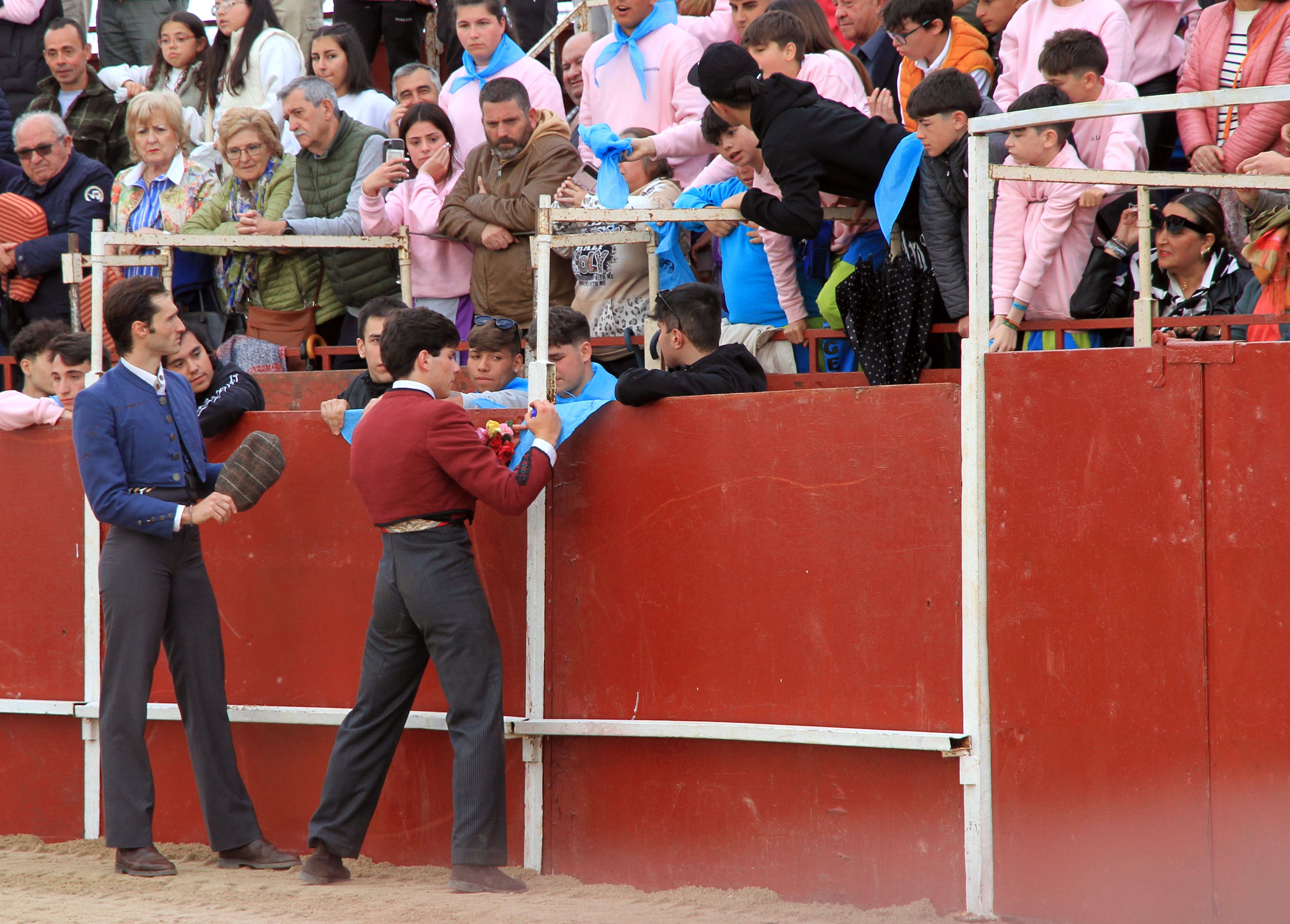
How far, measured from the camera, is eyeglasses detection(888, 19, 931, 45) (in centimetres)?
673

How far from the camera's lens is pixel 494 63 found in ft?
27.6

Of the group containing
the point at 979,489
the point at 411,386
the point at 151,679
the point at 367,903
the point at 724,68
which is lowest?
→ the point at 367,903

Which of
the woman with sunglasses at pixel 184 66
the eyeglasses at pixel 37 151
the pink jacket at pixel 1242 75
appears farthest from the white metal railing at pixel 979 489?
the woman with sunglasses at pixel 184 66

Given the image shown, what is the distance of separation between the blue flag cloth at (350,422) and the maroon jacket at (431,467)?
0.57m

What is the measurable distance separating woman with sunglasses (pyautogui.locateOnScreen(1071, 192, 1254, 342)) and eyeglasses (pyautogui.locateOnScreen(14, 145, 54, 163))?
5997 millimetres

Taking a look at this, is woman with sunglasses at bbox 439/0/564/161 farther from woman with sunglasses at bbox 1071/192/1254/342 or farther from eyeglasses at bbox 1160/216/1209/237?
eyeglasses at bbox 1160/216/1209/237

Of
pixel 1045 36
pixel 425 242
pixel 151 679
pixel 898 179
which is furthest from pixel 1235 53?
pixel 151 679

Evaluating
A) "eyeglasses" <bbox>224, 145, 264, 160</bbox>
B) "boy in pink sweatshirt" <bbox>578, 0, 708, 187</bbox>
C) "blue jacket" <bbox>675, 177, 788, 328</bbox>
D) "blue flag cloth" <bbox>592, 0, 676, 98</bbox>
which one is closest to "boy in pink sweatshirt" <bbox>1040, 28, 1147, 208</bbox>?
"blue jacket" <bbox>675, 177, 788, 328</bbox>

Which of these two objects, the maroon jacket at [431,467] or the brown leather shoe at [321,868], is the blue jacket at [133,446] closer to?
the maroon jacket at [431,467]

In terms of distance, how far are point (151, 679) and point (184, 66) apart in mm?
5263

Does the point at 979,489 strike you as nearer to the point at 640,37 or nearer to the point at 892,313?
the point at 892,313

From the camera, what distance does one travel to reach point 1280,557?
4504 mm

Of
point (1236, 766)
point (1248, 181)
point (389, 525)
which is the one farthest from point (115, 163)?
point (1236, 766)

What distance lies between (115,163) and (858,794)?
292 inches
